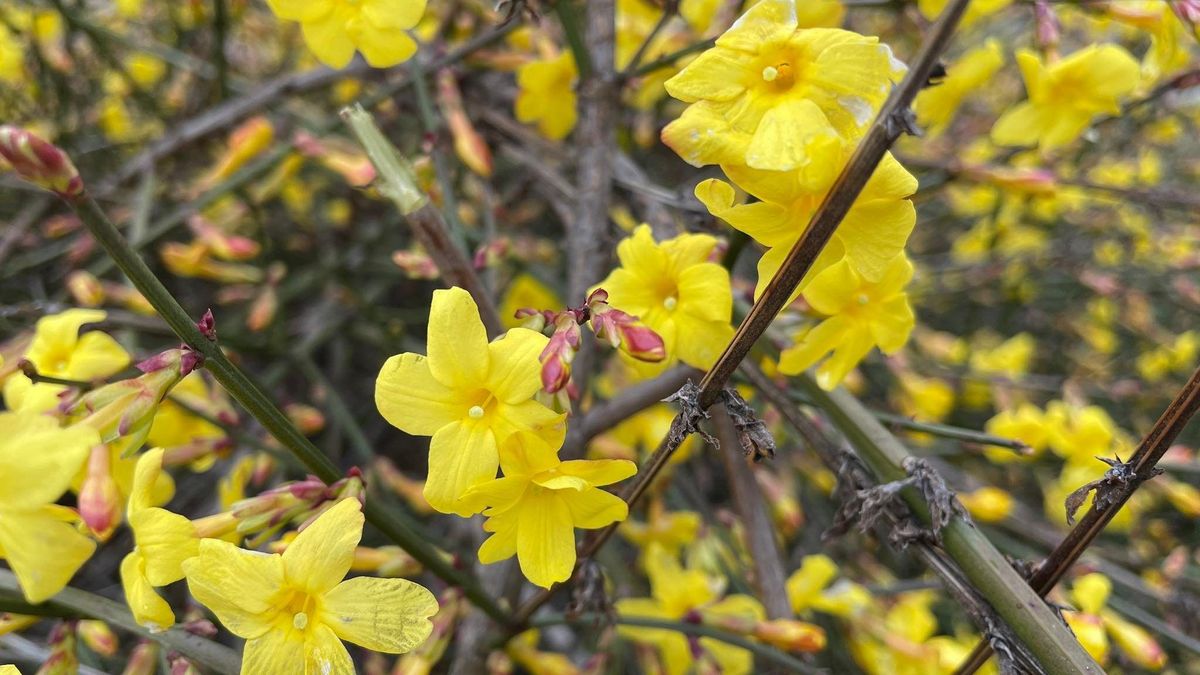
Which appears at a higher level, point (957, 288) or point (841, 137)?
point (841, 137)

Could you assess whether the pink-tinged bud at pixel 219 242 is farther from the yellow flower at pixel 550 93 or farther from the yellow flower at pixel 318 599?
the yellow flower at pixel 318 599

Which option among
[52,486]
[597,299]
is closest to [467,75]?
[597,299]

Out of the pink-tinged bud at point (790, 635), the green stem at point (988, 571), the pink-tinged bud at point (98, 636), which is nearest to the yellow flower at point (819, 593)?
the pink-tinged bud at point (790, 635)

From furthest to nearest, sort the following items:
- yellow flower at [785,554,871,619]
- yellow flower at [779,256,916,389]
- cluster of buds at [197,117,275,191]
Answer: cluster of buds at [197,117,275,191]
yellow flower at [785,554,871,619]
yellow flower at [779,256,916,389]

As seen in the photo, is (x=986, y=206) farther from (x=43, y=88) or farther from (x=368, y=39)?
(x=43, y=88)

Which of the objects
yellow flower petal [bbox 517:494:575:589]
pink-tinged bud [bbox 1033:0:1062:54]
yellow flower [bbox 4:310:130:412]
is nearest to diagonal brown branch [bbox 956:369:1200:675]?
yellow flower petal [bbox 517:494:575:589]

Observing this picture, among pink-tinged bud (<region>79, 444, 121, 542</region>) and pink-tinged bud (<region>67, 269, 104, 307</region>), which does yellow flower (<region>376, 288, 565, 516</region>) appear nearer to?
pink-tinged bud (<region>79, 444, 121, 542</region>)
